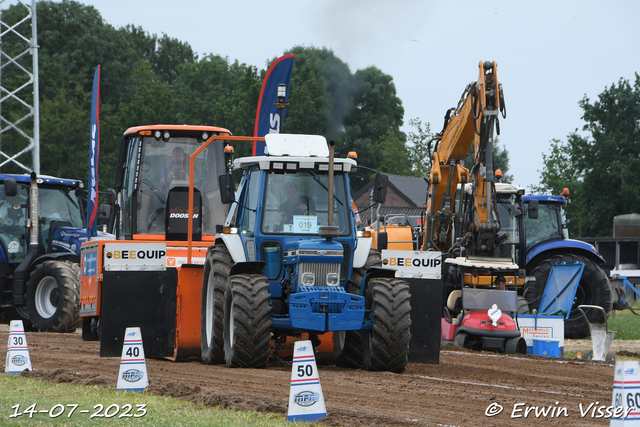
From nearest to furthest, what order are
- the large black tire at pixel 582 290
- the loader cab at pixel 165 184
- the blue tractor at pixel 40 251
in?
the loader cab at pixel 165 184 < the blue tractor at pixel 40 251 < the large black tire at pixel 582 290

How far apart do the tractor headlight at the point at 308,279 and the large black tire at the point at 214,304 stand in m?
1.04

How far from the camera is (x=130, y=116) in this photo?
51.2 metres

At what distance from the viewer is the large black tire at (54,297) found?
15.7 meters

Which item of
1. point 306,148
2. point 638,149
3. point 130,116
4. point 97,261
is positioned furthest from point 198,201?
point 130,116

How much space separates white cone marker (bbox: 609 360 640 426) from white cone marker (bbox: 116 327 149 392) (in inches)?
182

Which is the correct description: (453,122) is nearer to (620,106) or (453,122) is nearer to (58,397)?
(58,397)

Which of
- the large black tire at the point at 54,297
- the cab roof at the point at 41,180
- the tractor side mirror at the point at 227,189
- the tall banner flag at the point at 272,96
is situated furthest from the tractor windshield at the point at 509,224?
the cab roof at the point at 41,180

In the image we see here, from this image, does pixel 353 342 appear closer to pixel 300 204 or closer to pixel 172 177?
pixel 300 204

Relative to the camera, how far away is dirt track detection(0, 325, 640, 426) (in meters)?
6.93

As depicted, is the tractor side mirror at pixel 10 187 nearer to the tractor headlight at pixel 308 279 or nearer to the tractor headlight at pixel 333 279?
the tractor headlight at pixel 308 279

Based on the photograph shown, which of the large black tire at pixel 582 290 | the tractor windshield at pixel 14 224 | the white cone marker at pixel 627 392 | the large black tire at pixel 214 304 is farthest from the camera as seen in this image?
the large black tire at pixel 582 290

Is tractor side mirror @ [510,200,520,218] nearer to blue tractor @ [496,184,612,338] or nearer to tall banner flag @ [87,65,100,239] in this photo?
blue tractor @ [496,184,612,338]

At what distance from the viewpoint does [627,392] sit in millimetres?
5055

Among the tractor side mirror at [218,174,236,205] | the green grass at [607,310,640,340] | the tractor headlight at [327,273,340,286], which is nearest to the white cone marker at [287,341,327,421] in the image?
the tractor headlight at [327,273,340,286]
